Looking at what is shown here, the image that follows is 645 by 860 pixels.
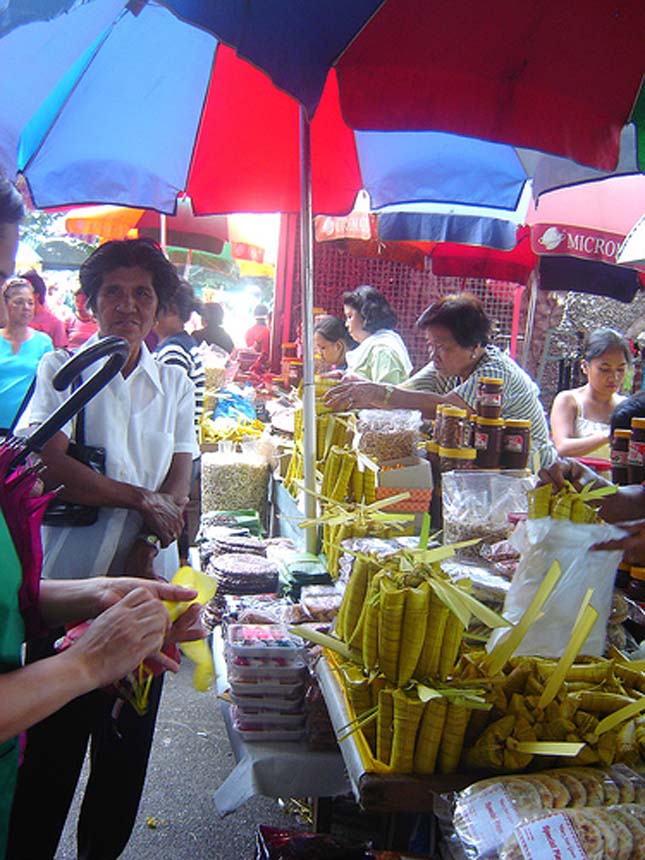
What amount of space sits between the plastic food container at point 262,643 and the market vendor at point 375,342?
3.10 meters

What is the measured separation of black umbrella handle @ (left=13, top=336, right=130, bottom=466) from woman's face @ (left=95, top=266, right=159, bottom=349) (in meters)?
0.48

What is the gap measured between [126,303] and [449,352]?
1.99m

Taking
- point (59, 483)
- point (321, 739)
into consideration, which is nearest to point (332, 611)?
point (321, 739)

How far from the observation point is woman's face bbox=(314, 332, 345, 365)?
22.2 ft

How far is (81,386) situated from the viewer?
1829 mm

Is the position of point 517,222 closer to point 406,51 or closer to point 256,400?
point 256,400

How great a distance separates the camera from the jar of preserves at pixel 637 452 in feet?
7.50

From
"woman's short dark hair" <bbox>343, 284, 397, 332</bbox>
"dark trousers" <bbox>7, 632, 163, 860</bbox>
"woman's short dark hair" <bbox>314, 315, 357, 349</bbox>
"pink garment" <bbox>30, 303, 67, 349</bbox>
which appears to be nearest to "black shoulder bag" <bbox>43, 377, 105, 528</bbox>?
"dark trousers" <bbox>7, 632, 163, 860</bbox>

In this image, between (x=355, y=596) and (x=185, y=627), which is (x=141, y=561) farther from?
(x=355, y=596)

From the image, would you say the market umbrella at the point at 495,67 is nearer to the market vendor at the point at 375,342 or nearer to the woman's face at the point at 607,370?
the market vendor at the point at 375,342

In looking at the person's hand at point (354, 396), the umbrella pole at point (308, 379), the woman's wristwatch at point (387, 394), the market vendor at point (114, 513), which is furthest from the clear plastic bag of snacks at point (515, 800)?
the woman's wristwatch at point (387, 394)

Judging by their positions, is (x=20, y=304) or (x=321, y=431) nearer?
(x=321, y=431)

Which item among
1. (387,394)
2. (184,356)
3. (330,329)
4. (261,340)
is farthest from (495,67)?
(261,340)

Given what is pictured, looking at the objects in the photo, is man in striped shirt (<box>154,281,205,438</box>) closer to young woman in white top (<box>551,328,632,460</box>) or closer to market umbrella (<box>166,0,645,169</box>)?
market umbrella (<box>166,0,645,169</box>)
